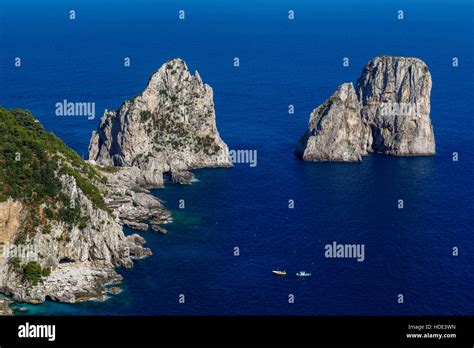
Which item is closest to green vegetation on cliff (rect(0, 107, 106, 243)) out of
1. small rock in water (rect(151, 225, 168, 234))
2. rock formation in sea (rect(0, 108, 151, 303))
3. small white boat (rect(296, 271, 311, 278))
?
rock formation in sea (rect(0, 108, 151, 303))

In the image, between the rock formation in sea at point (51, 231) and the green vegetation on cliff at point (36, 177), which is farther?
the green vegetation on cliff at point (36, 177)

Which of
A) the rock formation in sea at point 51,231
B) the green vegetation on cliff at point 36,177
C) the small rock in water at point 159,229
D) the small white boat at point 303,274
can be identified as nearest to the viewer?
the rock formation in sea at point 51,231

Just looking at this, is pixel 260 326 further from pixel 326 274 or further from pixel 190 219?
pixel 190 219

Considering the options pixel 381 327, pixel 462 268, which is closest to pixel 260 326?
pixel 381 327

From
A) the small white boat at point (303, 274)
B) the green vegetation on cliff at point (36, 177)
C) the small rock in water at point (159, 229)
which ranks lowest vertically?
Result: the small white boat at point (303, 274)

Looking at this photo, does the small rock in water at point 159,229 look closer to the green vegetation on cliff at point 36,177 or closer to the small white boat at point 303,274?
the green vegetation on cliff at point 36,177

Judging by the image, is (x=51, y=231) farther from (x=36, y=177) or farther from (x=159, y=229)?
(x=159, y=229)

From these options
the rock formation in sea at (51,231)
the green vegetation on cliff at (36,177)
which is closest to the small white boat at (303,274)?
the rock formation in sea at (51,231)

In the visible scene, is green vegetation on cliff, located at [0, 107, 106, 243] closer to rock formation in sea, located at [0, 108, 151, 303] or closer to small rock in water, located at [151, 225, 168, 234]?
rock formation in sea, located at [0, 108, 151, 303]
